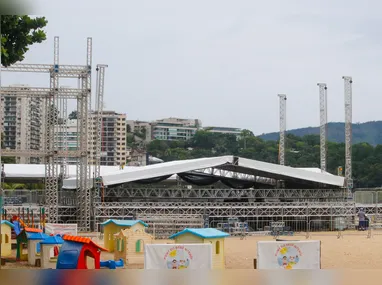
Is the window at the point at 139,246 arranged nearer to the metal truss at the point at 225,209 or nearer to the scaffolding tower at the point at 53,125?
the metal truss at the point at 225,209

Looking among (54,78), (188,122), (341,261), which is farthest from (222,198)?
(188,122)

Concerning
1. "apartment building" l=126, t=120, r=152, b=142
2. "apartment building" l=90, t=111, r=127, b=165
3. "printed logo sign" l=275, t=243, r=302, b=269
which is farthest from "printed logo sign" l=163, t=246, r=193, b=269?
"apartment building" l=126, t=120, r=152, b=142

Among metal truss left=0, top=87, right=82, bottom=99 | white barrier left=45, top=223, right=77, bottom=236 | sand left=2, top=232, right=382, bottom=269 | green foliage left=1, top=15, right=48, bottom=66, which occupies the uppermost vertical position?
metal truss left=0, top=87, right=82, bottom=99

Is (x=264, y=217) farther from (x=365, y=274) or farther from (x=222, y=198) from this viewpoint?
(x=365, y=274)

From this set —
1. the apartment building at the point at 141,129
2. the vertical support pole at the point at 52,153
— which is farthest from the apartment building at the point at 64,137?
the apartment building at the point at 141,129

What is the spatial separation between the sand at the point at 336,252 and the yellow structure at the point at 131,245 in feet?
2.32

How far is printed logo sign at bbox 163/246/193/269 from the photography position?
864 cm

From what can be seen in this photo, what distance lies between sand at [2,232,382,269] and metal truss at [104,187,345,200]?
4241 millimetres

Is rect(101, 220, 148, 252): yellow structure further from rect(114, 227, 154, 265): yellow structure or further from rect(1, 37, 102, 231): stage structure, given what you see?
rect(1, 37, 102, 231): stage structure

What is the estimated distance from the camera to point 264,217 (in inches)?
1068

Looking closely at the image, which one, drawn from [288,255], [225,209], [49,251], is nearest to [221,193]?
[225,209]

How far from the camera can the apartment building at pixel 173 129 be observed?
96.4 m

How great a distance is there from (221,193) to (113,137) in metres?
58.5

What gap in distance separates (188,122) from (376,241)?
3395 inches
